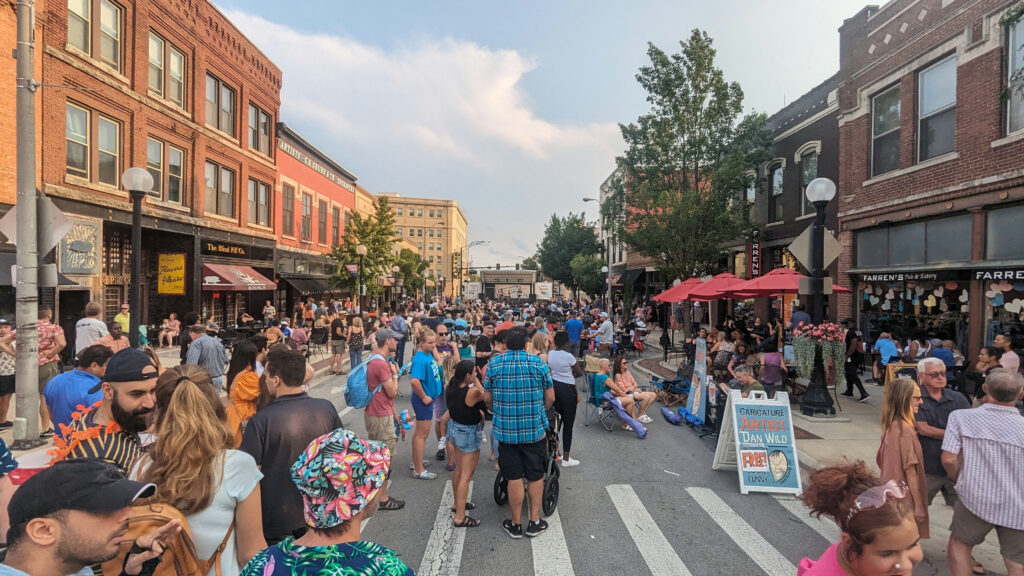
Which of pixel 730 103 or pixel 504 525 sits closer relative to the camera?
pixel 504 525

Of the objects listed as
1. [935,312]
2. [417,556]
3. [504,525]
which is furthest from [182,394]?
[935,312]

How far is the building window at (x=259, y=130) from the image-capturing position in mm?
23188

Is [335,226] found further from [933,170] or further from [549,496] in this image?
[549,496]

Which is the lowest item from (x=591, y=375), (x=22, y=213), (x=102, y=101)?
(x=591, y=375)

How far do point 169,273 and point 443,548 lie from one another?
59.9 ft

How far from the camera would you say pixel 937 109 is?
40.4 feet

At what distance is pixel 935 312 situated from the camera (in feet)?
40.5

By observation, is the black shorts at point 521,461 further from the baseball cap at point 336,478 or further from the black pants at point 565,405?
the baseball cap at point 336,478

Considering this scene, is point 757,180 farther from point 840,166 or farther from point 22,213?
point 22,213

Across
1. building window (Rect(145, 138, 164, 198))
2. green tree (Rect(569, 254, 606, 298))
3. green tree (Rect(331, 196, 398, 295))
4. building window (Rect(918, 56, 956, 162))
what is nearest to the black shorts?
building window (Rect(918, 56, 956, 162))

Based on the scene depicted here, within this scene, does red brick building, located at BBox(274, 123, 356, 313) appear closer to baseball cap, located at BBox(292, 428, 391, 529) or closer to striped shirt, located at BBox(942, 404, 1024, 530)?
baseball cap, located at BBox(292, 428, 391, 529)

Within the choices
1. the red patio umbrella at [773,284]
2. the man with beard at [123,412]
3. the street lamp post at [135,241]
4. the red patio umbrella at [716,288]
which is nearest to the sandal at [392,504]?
the man with beard at [123,412]

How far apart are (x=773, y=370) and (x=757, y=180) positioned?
44.6ft

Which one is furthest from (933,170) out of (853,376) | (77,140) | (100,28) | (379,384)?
(100,28)
